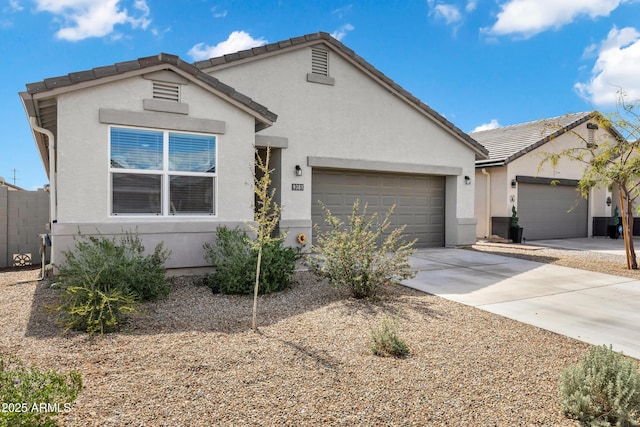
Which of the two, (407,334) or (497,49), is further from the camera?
(497,49)

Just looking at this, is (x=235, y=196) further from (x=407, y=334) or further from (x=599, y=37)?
(x=599, y=37)

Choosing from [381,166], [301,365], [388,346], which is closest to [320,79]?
[381,166]

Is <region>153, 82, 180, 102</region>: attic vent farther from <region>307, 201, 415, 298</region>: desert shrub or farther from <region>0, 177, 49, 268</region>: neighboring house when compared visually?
<region>0, 177, 49, 268</region>: neighboring house

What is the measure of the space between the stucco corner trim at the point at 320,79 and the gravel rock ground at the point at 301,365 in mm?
6938

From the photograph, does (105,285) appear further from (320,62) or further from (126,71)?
(320,62)

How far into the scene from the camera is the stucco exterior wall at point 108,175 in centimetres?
708

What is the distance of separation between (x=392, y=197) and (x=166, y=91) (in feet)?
24.2

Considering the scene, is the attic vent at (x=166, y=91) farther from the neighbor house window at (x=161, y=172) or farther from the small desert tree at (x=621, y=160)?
the small desert tree at (x=621, y=160)

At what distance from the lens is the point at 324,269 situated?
702 centimetres

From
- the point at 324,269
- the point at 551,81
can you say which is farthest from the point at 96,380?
the point at 551,81

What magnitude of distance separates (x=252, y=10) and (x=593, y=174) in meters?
10.4

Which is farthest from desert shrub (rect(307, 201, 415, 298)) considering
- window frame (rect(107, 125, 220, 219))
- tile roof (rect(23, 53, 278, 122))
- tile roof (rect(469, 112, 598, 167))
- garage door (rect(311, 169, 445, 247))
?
tile roof (rect(469, 112, 598, 167))

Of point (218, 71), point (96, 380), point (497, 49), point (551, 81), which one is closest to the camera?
point (96, 380)

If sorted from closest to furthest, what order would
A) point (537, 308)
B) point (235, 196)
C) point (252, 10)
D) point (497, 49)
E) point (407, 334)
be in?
point (407, 334), point (537, 308), point (235, 196), point (252, 10), point (497, 49)
